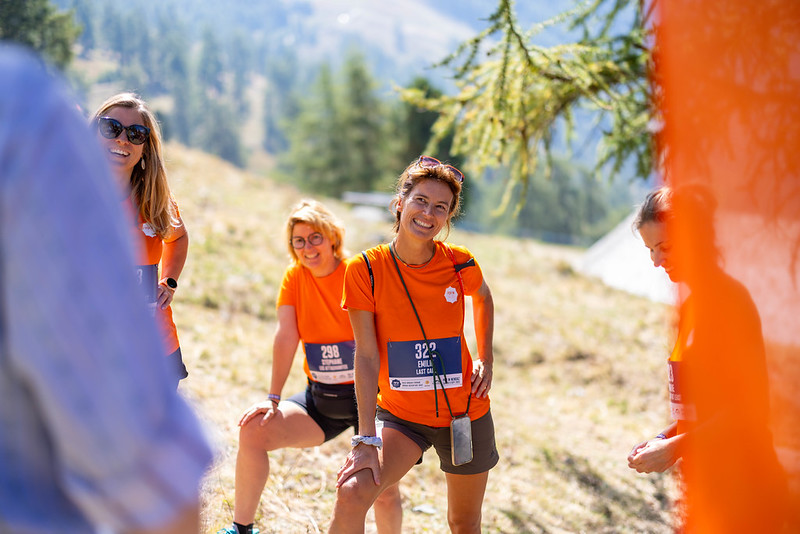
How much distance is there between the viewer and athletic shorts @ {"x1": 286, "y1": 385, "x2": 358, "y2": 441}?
3.31 m

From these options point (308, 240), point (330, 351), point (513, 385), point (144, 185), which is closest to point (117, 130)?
point (144, 185)

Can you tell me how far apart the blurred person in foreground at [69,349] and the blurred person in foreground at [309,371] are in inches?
88.0

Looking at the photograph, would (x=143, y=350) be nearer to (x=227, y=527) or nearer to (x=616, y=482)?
(x=227, y=527)

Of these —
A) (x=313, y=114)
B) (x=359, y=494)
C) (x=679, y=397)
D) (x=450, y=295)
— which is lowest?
(x=359, y=494)

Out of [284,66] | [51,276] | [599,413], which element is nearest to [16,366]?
[51,276]

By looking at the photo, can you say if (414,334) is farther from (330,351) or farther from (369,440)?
(330,351)

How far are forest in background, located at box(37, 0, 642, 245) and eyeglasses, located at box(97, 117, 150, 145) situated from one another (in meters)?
0.66

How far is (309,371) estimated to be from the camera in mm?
3426

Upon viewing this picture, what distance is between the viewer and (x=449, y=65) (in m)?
5.74

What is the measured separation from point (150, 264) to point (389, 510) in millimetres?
1629

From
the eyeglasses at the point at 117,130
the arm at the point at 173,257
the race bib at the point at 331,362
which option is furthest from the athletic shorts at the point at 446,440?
the eyeglasses at the point at 117,130

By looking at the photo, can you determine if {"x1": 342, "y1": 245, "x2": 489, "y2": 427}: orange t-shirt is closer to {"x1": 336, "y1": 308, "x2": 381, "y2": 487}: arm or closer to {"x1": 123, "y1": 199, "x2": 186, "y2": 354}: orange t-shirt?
{"x1": 336, "y1": 308, "x2": 381, "y2": 487}: arm

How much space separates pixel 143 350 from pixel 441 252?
1.98 m

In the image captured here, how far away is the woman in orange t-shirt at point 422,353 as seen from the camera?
2646 mm
